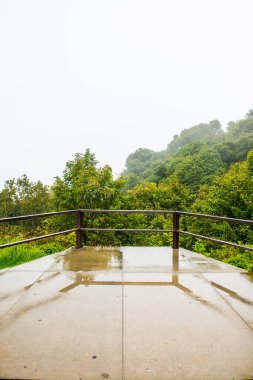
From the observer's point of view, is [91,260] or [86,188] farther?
[86,188]

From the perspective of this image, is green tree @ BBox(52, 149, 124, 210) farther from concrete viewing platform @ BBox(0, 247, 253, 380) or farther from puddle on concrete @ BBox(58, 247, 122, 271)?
concrete viewing platform @ BBox(0, 247, 253, 380)

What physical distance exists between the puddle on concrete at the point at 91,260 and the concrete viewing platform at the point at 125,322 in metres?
0.05

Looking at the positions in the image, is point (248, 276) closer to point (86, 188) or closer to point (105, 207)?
point (86, 188)

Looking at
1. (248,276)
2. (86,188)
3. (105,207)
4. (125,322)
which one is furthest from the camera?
(105,207)

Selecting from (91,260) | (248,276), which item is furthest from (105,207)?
(248,276)

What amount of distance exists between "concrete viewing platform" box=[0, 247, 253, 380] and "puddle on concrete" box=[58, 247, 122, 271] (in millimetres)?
54

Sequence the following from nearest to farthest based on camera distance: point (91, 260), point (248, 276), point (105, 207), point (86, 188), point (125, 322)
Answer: point (125, 322)
point (248, 276)
point (91, 260)
point (86, 188)
point (105, 207)

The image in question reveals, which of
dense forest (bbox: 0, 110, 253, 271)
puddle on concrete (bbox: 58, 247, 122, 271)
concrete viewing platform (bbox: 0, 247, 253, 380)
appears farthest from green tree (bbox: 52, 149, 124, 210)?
concrete viewing platform (bbox: 0, 247, 253, 380)

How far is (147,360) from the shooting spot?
2504 millimetres

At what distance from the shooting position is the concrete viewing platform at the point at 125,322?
2.41 m

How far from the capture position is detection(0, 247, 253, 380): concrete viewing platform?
7.89 ft

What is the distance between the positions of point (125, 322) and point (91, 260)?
264 cm

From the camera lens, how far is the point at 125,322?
320 cm

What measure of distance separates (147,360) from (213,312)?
1.29 metres
